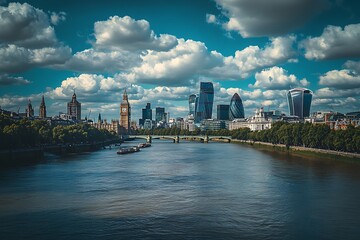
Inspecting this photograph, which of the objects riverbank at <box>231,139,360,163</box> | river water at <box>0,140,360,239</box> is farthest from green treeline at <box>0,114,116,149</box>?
riverbank at <box>231,139,360,163</box>

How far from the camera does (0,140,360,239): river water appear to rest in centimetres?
2914

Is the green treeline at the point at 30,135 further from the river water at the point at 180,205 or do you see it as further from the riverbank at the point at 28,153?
the river water at the point at 180,205

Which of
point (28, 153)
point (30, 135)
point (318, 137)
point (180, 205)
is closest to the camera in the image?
point (180, 205)

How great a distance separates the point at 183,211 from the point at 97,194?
12.1m

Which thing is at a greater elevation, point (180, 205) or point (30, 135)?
point (30, 135)

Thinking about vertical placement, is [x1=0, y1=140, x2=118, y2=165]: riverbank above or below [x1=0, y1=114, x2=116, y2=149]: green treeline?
below

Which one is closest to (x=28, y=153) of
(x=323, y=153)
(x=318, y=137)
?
(x=323, y=153)

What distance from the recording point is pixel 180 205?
3750 cm

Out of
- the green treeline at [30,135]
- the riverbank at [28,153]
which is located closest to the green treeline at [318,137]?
the riverbank at [28,153]

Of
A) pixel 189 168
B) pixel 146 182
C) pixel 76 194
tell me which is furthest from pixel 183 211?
pixel 189 168

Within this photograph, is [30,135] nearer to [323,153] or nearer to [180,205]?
[180,205]

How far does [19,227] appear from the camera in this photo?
98.5 feet

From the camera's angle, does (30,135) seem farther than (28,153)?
Yes

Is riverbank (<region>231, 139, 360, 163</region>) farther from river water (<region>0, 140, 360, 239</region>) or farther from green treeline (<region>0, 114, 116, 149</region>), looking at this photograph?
green treeline (<region>0, 114, 116, 149</region>)
